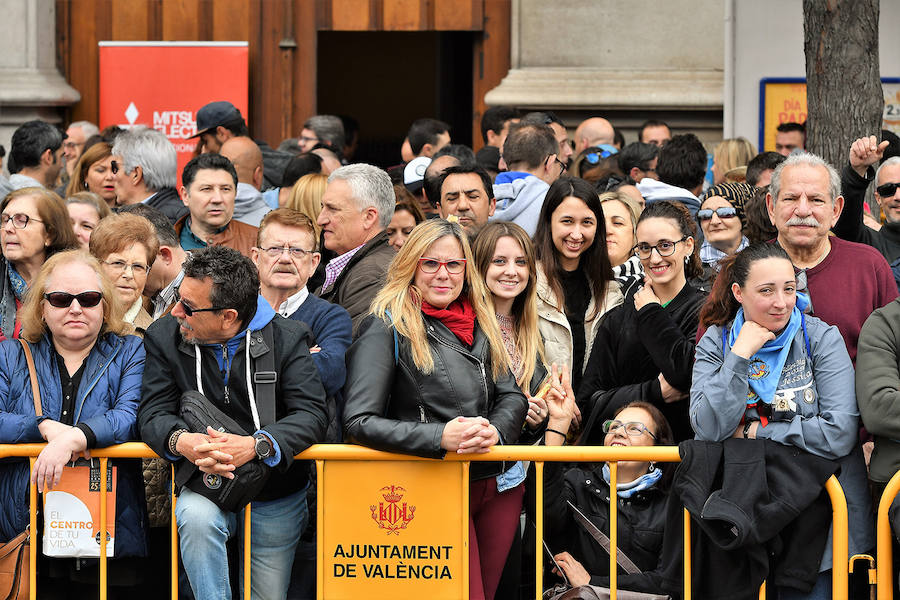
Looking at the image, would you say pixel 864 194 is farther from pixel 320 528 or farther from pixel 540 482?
pixel 320 528

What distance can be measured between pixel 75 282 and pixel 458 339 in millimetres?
1561

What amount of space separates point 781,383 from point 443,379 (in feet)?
4.32

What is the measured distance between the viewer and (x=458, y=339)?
5297 millimetres

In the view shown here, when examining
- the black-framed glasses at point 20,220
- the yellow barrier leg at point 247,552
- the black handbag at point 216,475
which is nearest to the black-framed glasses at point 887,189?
the black handbag at point 216,475

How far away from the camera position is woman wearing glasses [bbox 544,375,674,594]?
211 inches

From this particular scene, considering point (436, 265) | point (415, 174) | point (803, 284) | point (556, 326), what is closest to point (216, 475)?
point (436, 265)

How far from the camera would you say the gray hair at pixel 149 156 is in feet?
25.8

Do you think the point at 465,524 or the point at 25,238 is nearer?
the point at 465,524

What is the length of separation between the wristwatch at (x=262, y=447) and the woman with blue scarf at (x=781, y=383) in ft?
5.37

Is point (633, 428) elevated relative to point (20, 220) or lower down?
lower down

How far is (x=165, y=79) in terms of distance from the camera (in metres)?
12.4

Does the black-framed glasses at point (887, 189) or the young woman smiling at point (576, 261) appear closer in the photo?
the young woman smiling at point (576, 261)

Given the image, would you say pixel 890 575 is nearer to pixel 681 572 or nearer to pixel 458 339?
pixel 681 572

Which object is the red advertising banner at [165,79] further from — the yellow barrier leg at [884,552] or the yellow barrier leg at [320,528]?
the yellow barrier leg at [884,552]
